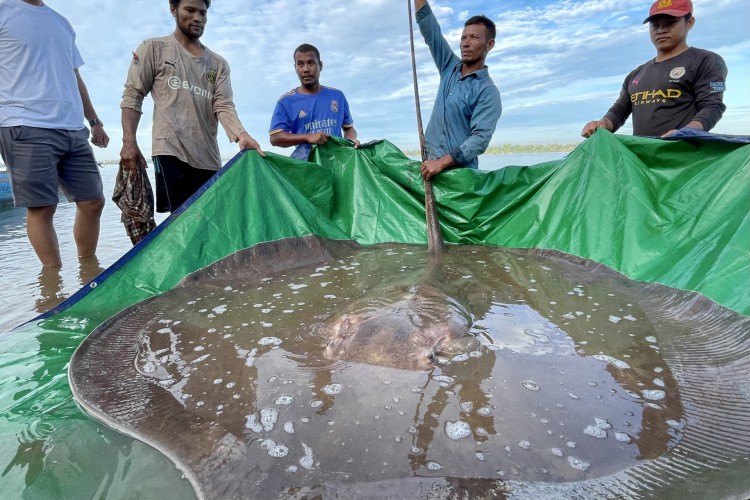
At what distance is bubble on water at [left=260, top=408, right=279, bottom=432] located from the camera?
Answer: 1294mm

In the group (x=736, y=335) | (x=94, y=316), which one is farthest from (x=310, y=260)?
(x=736, y=335)

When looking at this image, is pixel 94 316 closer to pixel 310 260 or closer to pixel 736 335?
pixel 310 260

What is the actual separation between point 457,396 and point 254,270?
1983 mm

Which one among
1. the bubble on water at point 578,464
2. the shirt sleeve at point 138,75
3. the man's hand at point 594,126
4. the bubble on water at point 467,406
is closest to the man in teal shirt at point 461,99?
the man's hand at point 594,126

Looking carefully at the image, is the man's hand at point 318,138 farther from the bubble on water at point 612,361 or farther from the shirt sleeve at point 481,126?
the bubble on water at point 612,361

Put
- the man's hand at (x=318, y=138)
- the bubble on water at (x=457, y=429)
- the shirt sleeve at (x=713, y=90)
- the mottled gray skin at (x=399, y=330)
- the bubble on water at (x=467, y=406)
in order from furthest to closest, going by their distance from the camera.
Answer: the man's hand at (x=318, y=138) → the shirt sleeve at (x=713, y=90) → the mottled gray skin at (x=399, y=330) → the bubble on water at (x=467, y=406) → the bubble on water at (x=457, y=429)

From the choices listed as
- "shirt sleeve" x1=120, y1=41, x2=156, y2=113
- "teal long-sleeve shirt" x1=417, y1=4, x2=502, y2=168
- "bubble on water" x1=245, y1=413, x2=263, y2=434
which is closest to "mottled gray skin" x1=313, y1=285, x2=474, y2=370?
"bubble on water" x1=245, y1=413, x2=263, y2=434

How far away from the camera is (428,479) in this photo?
1090 mm

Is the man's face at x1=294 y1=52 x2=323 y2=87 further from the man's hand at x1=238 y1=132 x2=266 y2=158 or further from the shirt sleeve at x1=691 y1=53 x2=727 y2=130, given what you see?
the shirt sleeve at x1=691 y1=53 x2=727 y2=130

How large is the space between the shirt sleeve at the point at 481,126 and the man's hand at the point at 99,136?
3.23m

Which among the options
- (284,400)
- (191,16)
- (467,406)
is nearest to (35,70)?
(191,16)

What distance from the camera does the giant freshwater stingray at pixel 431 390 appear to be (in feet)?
3.68

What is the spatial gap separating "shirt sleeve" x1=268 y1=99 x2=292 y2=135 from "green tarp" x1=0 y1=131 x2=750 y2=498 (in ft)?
1.97

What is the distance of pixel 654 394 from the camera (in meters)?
1.45
